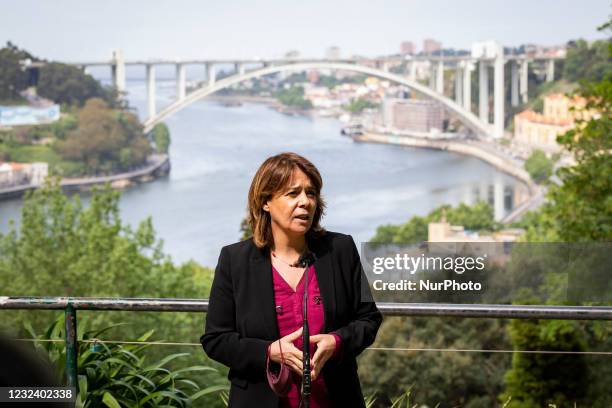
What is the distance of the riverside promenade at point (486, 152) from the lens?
42688mm

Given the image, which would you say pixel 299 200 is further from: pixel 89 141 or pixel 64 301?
pixel 89 141

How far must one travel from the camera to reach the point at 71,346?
1405mm

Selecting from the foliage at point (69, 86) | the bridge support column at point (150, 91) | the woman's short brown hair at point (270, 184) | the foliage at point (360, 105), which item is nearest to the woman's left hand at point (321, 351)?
the woman's short brown hair at point (270, 184)

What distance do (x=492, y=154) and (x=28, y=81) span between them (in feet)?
69.1

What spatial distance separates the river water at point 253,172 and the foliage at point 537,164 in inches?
60.1

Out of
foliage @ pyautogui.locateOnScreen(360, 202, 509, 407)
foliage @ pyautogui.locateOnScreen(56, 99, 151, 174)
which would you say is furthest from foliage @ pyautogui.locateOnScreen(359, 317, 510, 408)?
foliage @ pyautogui.locateOnScreen(56, 99, 151, 174)

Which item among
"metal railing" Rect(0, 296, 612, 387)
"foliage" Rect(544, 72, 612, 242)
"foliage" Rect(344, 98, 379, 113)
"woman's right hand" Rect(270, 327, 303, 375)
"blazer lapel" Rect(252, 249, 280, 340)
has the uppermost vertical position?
"blazer lapel" Rect(252, 249, 280, 340)

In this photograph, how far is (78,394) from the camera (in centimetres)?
142

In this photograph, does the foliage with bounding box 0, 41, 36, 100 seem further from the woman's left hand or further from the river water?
the woman's left hand

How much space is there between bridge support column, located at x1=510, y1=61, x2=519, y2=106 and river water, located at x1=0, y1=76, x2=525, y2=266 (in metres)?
3.49

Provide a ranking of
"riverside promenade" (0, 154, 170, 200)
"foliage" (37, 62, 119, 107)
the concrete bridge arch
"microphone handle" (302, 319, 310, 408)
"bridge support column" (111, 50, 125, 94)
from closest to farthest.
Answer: "microphone handle" (302, 319, 310, 408) < the concrete bridge arch < "riverside promenade" (0, 154, 170, 200) < "bridge support column" (111, 50, 125, 94) < "foliage" (37, 62, 119, 107)

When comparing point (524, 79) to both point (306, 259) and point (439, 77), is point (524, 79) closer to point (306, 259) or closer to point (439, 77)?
point (439, 77)

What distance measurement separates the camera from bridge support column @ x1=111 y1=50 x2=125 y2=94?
48034mm

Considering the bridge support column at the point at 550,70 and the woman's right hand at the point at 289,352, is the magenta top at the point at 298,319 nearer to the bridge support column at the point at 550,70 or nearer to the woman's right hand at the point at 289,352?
the woman's right hand at the point at 289,352
